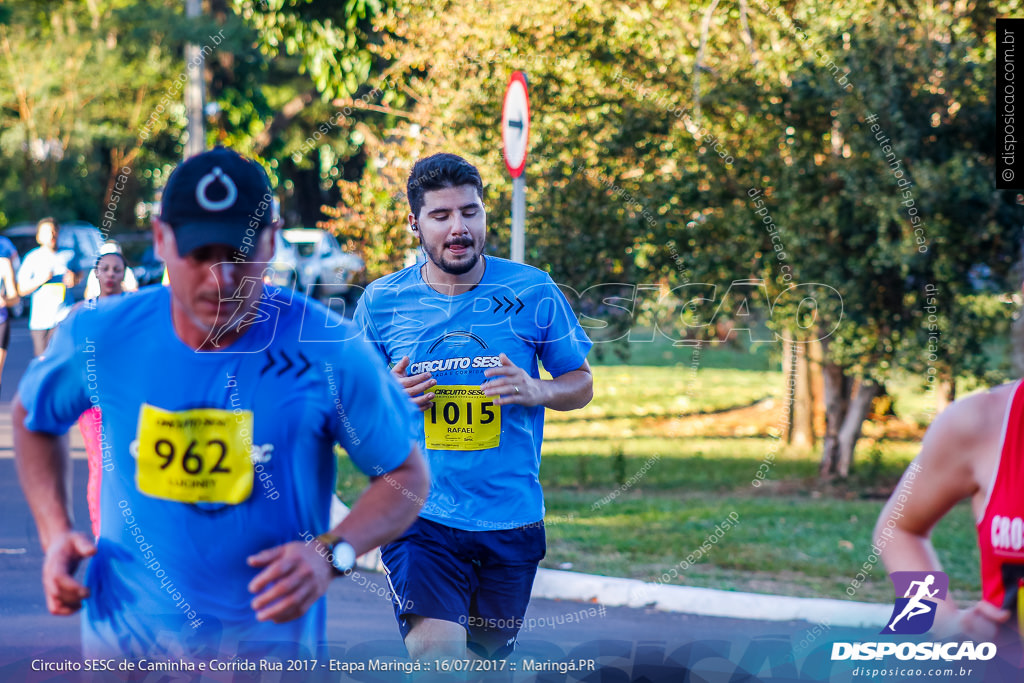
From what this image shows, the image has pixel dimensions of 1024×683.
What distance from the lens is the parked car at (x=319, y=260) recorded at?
619 inches

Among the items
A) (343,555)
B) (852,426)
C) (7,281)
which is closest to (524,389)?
(343,555)

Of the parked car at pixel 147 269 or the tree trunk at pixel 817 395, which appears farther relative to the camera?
the parked car at pixel 147 269

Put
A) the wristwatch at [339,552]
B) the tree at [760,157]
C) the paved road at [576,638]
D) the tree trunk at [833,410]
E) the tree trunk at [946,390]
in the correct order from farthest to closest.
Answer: the tree trunk at [833,410] → the tree trunk at [946,390] → the tree at [760,157] → the paved road at [576,638] → the wristwatch at [339,552]

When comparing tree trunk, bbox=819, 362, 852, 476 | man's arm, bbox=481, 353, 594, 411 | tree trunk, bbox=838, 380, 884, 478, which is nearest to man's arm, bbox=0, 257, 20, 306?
tree trunk, bbox=819, 362, 852, 476

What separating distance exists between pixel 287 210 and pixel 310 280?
1528 cm

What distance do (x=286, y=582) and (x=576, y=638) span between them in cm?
388

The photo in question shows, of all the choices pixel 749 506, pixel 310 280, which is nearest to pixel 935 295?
pixel 749 506

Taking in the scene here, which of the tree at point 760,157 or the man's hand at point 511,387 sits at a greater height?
the tree at point 760,157

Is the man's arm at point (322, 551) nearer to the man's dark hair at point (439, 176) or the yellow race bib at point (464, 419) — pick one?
the yellow race bib at point (464, 419)

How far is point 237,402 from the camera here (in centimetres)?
236

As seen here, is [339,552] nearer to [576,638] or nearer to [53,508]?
[53,508]

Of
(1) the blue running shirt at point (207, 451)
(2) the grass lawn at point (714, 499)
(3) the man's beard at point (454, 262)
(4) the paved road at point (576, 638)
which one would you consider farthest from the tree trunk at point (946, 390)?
(1) the blue running shirt at point (207, 451)

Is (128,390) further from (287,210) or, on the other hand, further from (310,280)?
(287,210)

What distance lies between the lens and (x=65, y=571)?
92.7 inches
